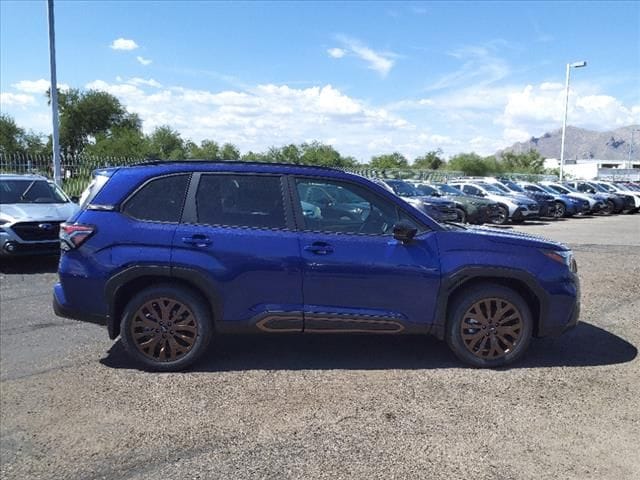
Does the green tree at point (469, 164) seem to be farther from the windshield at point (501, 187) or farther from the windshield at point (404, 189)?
the windshield at point (404, 189)

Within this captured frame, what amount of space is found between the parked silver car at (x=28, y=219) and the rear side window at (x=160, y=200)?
4.61m

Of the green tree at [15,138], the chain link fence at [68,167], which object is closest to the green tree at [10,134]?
the green tree at [15,138]

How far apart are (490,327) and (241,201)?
2454 millimetres

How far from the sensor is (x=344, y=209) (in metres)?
4.84

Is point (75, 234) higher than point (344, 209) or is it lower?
lower

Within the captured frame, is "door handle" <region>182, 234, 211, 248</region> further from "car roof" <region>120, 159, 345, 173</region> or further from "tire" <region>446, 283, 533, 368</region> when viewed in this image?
"tire" <region>446, 283, 533, 368</region>

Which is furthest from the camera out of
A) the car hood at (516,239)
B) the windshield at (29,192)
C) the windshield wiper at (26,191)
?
the windshield wiper at (26,191)

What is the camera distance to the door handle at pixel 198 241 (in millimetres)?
4586

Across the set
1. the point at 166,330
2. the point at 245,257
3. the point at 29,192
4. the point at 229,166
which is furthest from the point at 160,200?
the point at 29,192

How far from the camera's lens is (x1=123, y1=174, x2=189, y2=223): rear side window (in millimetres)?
4711

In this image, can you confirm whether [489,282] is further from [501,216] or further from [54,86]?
[501,216]

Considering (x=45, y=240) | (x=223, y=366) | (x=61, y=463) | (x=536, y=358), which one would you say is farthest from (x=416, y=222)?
(x=45, y=240)

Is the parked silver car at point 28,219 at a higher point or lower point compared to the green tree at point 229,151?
lower

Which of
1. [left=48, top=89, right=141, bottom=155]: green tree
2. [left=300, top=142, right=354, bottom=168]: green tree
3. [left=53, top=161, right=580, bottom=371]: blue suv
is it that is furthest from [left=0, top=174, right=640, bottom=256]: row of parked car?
[left=48, top=89, right=141, bottom=155]: green tree
